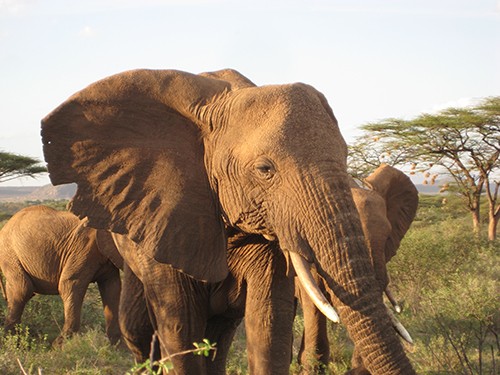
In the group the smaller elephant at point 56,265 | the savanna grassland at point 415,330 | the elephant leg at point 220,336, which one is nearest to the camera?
the elephant leg at point 220,336

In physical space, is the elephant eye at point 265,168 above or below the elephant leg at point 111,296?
above

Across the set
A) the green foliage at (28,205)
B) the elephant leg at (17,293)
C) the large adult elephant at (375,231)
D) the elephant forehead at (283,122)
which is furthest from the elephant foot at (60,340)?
the green foliage at (28,205)

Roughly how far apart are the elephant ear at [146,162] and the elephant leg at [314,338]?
2.49m

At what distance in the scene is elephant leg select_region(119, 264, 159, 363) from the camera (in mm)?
4266

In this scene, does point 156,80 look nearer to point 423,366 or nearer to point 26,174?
point 423,366

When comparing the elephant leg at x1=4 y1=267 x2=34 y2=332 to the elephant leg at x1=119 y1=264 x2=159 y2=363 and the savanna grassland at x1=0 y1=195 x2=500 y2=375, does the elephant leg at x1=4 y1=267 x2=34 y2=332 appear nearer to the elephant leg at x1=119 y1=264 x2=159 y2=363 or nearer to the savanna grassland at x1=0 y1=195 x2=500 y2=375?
the savanna grassland at x1=0 y1=195 x2=500 y2=375

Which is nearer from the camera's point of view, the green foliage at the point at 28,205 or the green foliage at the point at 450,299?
the green foliage at the point at 450,299

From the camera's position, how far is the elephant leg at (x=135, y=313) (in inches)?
168

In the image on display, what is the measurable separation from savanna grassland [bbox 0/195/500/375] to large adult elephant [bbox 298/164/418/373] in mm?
223

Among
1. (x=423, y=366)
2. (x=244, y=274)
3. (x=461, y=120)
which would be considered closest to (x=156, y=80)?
(x=244, y=274)

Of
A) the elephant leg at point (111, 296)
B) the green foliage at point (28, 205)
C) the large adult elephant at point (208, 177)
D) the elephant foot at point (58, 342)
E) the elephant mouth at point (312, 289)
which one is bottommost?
the green foliage at point (28, 205)

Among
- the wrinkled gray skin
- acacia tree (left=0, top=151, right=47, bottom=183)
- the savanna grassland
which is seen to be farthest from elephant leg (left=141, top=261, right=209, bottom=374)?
acacia tree (left=0, top=151, right=47, bottom=183)

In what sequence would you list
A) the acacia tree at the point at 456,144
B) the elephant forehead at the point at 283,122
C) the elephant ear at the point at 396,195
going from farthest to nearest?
the acacia tree at the point at 456,144, the elephant ear at the point at 396,195, the elephant forehead at the point at 283,122

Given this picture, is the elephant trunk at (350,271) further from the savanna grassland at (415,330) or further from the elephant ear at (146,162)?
the savanna grassland at (415,330)
